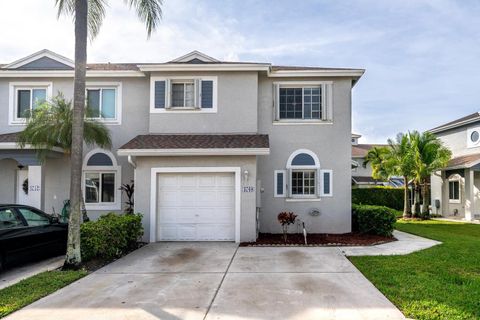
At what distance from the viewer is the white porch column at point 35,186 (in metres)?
13.1

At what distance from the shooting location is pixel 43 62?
48.3ft

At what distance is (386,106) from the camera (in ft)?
95.3

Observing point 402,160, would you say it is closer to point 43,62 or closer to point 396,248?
point 396,248

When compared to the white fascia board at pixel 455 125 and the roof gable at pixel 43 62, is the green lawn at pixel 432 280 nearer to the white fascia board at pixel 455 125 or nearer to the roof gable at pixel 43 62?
the roof gable at pixel 43 62

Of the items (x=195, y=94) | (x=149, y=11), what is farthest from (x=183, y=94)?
(x=149, y=11)

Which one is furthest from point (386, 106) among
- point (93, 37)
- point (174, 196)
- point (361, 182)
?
point (93, 37)

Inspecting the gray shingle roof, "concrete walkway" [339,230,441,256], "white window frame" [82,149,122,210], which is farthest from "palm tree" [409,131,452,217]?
"white window frame" [82,149,122,210]

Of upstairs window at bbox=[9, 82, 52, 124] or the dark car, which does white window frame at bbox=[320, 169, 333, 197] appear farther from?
upstairs window at bbox=[9, 82, 52, 124]

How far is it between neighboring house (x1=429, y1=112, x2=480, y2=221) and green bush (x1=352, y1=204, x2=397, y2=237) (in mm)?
10356

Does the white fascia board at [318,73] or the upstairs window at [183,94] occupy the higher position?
the white fascia board at [318,73]

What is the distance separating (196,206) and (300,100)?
5878 millimetres

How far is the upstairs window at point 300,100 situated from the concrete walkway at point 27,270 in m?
8.95

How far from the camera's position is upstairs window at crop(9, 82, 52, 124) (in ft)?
47.3

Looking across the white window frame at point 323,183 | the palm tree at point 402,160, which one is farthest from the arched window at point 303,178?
the palm tree at point 402,160
